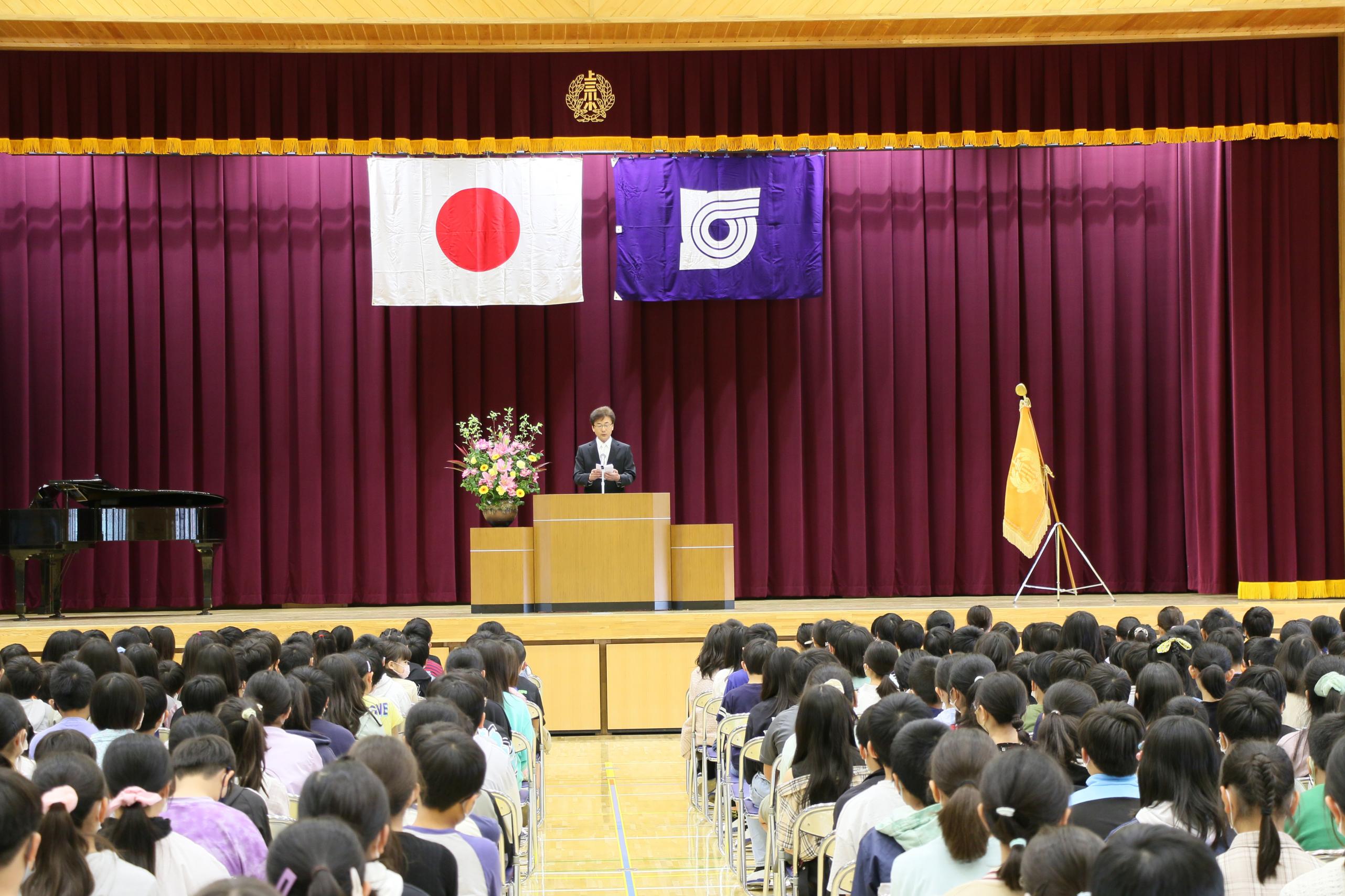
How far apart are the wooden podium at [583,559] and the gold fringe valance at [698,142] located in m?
3.48

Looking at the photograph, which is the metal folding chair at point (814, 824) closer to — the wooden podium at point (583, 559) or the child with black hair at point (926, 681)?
the child with black hair at point (926, 681)

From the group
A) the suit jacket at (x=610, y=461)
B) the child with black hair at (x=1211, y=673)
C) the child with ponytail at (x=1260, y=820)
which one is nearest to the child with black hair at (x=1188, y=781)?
the child with ponytail at (x=1260, y=820)

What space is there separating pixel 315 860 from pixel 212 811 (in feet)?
4.05

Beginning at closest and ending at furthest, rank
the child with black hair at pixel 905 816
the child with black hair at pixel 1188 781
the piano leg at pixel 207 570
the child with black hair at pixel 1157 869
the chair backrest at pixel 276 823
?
the child with black hair at pixel 1157 869 < the child with black hair at pixel 1188 781 < the child with black hair at pixel 905 816 < the chair backrest at pixel 276 823 < the piano leg at pixel 207 570

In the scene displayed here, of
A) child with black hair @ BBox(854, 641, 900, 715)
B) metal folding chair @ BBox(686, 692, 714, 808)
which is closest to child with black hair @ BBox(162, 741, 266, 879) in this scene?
child with black hair @ BBox(854, 641, 900, 715)

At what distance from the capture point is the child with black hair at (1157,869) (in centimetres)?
196

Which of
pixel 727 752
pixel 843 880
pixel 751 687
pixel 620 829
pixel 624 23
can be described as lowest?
pixel 620 829

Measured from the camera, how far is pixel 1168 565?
1261 centimetres

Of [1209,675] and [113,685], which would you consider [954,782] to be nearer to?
[1209,675]

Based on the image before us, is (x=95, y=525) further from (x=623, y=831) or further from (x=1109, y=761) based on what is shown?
(x=1109, y=761)

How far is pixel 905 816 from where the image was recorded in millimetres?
3342

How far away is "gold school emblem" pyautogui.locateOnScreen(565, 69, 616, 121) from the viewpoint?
11.7 m

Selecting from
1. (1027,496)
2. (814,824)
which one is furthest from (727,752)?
(1027,496)

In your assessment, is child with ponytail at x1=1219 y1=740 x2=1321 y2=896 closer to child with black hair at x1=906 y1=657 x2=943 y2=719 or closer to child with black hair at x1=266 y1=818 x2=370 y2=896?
child with black hair at x1=266 y1=818 x2=370 y2=896
